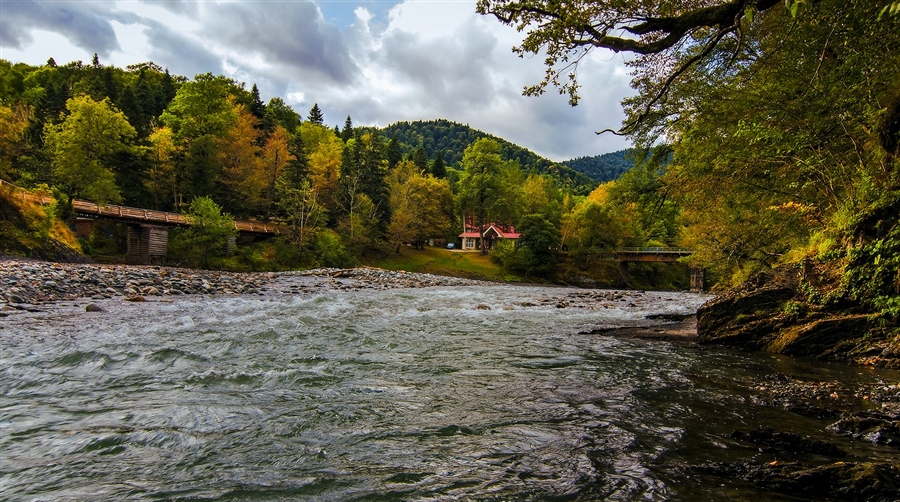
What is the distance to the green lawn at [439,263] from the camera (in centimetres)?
5406

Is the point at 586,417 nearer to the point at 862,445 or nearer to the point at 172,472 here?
the point at 862,445

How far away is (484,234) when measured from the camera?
70.1m

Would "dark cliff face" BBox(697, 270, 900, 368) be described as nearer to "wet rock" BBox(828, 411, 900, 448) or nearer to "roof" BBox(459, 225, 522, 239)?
"wet rock" BBox(828, 411, 900, 448)

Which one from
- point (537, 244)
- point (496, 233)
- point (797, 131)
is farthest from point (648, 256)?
point (797, 131)

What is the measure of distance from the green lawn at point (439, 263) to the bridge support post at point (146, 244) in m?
21.1

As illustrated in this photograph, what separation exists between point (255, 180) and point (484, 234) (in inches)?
1411

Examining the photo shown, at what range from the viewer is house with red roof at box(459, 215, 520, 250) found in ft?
231

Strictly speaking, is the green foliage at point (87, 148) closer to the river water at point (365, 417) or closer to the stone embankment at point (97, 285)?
the stone embankment at point (97, 285)

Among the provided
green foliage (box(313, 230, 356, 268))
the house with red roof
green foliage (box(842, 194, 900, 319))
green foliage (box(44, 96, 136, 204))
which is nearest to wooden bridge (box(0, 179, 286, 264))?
green foliage (box(44, 96, 136, 204))

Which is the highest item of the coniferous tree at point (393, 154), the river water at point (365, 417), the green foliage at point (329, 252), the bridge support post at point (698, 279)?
the coniferous tree at point (393, 154)

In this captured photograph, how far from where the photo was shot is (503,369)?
26.7 feet

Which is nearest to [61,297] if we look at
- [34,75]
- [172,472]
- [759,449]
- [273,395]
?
[273,395]

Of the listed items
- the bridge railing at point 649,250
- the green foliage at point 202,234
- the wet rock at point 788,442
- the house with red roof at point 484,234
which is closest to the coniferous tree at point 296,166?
the green foliage at point 202,234

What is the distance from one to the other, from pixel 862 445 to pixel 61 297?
22.3 m
